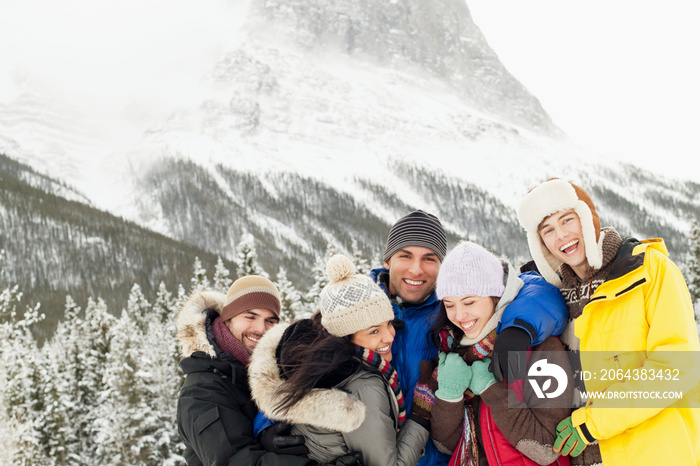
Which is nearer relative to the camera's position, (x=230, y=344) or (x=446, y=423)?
(x=446, y=423)

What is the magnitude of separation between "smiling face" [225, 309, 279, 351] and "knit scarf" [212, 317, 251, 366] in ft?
0.30

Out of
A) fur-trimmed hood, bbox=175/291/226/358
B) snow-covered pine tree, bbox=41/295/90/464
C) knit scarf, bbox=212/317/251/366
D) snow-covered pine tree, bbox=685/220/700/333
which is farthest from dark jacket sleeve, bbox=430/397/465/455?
snow-covered pine tree, bbox=41/295/90/464

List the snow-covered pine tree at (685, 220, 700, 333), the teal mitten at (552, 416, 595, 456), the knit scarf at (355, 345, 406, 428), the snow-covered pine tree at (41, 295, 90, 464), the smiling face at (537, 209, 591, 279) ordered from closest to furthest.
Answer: the teal mitten at (552, 416, 595, 456), the smiling face at (537, 209, 591, 279), the knit scarf at (355, 345, 406, 428), the snow-covered pine tree at (685, 220, 700, 333), the snow-covered pine tree at (41, 295, 90, 464)

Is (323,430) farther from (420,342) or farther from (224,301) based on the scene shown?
(224,301)

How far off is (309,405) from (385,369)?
2.46ft

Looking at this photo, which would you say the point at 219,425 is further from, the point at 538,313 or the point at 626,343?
the point at 626,343

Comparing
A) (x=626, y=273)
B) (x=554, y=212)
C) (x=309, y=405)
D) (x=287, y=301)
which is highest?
(x=287, y=301)

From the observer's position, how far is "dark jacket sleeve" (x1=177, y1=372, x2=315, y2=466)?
3.57m

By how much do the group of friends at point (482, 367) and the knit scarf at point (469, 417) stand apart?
12 mm

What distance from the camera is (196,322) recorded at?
461 cm

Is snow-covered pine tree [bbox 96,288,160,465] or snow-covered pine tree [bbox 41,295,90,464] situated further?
snow-covered pine tree [bbox 41,295,90,464]

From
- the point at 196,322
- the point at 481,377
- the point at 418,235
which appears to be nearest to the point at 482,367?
the point at 481,377

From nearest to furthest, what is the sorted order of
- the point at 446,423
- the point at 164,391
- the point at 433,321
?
the point at 446,423 < the point at 433,321 < the point at 164,391

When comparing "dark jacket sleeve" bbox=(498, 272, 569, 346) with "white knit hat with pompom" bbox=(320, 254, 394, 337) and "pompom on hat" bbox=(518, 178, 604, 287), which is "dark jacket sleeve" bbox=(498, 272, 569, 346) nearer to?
"pompom on hat" bbox=(518, 178, 604, 287)
